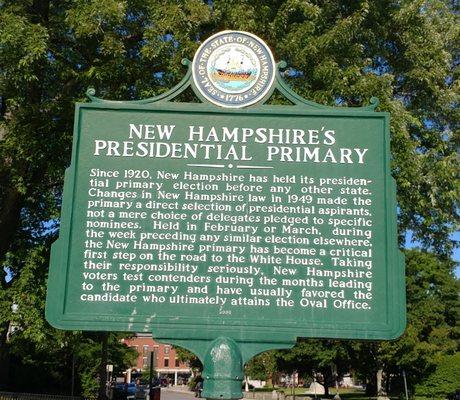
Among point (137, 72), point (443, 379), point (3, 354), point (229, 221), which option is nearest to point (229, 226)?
point (229, 221)

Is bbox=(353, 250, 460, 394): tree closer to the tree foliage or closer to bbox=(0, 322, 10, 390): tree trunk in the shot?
the tree foliage

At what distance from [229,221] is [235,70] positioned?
152 cm

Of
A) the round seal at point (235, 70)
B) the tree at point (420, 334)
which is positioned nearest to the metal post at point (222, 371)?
the round seal at point (235, 70)

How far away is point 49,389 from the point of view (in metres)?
28.1

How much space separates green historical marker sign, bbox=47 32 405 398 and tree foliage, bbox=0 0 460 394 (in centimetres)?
595

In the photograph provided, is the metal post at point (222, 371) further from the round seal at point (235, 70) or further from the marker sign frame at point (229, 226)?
the round seal at point (235, 70)

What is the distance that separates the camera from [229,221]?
5.82 metres

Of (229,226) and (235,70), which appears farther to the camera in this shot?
(235,70)

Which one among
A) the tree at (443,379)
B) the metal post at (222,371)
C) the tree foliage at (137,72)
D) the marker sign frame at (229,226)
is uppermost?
the tree foliage at (137,72)

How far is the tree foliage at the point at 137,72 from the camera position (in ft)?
40.2

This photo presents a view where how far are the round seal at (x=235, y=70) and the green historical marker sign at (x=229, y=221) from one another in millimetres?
11

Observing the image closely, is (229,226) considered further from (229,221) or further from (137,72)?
(137,72)

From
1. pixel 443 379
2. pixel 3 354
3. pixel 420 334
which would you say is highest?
pixel 420 334

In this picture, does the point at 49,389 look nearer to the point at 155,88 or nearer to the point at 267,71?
the point at 155,88
